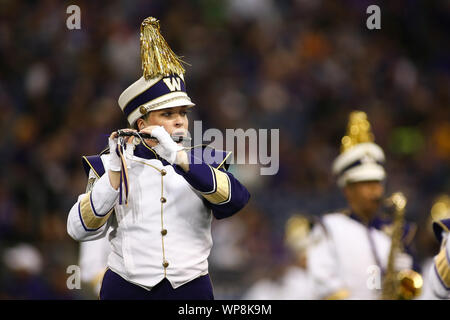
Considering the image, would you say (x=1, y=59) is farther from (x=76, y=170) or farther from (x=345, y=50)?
(x=345, y=50)

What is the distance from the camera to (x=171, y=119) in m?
4.10

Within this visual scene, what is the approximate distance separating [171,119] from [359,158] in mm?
2641

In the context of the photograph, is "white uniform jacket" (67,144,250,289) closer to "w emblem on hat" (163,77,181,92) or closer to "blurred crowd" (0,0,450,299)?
"w emblem on hat" (163,77,181,92)

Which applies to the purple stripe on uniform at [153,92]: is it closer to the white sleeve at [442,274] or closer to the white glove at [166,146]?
the white glove at [166,146]

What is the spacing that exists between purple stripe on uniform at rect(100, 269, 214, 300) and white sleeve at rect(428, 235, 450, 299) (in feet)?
4.45

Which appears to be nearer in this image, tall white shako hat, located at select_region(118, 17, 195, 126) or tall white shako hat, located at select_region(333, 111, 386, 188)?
tall white shako hat, located at select_region(118, 17, 195, 126)

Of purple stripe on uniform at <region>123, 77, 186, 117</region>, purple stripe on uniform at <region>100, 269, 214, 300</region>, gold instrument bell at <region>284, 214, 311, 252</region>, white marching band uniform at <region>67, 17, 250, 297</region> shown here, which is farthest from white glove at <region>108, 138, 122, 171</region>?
gold instrument bell at <region>284, 214, 311, 252</region>

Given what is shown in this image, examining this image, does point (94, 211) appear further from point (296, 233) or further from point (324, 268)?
point (296, 233)

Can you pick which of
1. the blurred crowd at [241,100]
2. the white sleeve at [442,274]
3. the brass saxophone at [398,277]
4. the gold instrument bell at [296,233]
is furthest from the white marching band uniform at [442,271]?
the blurred crowd at [241,100]

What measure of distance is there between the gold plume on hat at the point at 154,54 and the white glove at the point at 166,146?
0.35 m

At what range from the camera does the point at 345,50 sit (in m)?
11.2

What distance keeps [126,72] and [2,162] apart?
1721mm

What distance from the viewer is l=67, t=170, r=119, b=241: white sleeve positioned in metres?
3.91

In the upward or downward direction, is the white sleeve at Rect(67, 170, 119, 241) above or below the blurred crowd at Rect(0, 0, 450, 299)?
below
